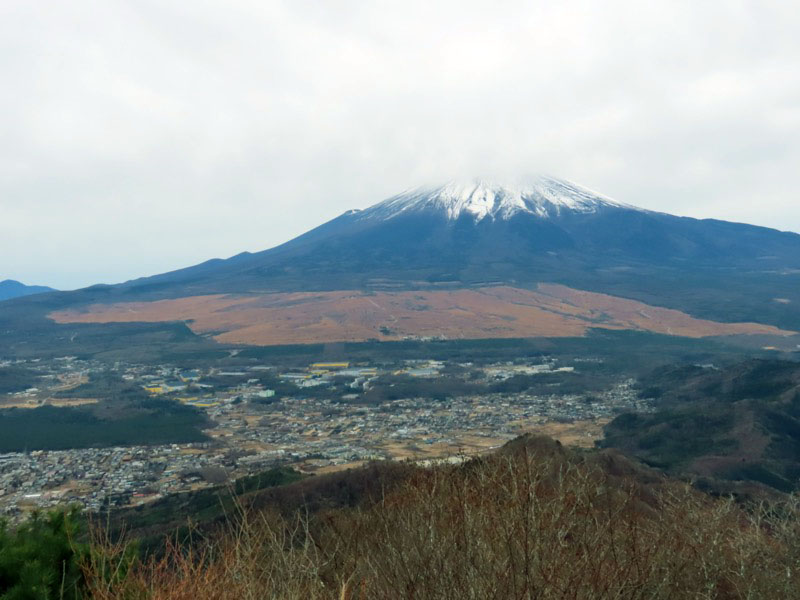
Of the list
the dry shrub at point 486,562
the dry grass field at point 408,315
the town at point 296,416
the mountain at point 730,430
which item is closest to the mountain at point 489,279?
the dry grass field at point 408,315

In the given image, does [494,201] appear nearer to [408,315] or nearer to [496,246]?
[496,246]

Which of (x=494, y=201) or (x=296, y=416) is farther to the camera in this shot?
(x=494, y=201)

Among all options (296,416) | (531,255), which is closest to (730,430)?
(296,416)

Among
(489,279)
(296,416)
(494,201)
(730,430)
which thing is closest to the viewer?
(730,430)

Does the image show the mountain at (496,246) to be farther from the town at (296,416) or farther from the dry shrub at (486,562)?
the dry shrub at (486,562)

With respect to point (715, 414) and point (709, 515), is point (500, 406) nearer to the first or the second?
point (715, 414)

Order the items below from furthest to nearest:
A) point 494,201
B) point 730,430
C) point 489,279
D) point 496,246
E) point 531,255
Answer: point 494,201, point 496,246, point 531,255, point 489,279, point 730,430

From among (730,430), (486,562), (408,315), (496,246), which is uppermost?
(496,246)
